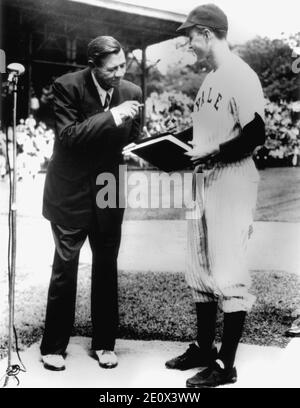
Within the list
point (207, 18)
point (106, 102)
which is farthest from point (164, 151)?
point (207, 18)

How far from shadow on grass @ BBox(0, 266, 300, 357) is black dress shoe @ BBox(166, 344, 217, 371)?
1.21ft

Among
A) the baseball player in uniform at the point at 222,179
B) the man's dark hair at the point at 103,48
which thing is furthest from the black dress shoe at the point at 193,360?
the man's dark hair at the point at 103,48

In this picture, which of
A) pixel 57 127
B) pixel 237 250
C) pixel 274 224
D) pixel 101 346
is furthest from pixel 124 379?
pixel 274 224

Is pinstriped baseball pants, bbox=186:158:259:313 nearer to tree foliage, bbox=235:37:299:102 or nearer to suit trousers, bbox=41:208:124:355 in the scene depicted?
suit trousers, bbox=41:208:124:355

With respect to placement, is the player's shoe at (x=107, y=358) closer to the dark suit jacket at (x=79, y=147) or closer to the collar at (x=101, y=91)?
the dark suit jacket at (x=79, y=147)

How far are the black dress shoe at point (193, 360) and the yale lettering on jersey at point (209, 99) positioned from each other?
1243 millimetres

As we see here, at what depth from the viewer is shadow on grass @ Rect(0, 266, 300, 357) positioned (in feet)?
11.5

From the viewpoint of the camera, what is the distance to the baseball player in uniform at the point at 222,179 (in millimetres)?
2785

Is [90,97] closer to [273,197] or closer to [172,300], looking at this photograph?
[172,300]

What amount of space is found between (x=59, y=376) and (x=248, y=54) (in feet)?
7.00

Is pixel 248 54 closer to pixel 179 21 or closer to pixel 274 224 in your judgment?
pixel 179 21

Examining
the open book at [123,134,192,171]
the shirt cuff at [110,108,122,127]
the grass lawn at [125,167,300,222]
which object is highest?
the shirt cuff at [110,108,122,127]

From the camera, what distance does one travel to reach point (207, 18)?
2.83m

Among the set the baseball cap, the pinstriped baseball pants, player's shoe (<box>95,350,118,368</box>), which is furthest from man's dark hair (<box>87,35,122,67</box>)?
player's shoe (<box>95,350,118,368</box>)
